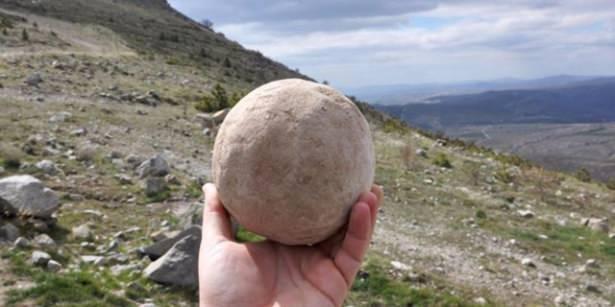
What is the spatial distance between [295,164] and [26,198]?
20.0ft

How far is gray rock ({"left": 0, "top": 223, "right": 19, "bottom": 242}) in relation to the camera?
7.43 m

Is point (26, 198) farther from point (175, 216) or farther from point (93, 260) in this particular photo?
point (175, 216)

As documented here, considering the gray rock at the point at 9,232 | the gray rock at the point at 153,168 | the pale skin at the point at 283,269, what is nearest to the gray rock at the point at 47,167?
the gray rock at the point at 153,168

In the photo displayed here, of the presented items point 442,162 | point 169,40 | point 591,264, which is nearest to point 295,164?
point 591,264

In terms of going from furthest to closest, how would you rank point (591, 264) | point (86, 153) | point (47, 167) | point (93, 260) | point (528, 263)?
point (86, 153), point (47, 167), point (591, 264), point (528, 263), point (93, 260)

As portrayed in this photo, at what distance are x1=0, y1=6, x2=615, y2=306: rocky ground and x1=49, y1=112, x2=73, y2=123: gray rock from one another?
56 millimetres

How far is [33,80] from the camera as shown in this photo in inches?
701

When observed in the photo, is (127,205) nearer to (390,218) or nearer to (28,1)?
(390,218)

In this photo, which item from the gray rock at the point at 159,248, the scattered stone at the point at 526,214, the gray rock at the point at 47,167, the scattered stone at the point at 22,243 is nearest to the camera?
the scattered stone at the point at 22,243

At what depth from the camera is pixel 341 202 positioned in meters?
3.54

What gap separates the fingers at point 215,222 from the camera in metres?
3.70

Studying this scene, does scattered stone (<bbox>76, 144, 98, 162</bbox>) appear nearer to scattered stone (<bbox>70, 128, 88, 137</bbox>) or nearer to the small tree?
scattered stone (<bbox>70, 128, 88, 137</bbox>)

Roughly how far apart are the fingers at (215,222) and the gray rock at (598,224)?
35.6 feet

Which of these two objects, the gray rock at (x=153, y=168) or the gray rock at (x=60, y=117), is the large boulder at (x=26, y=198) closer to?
the gray rock at (x=153, y=168)
